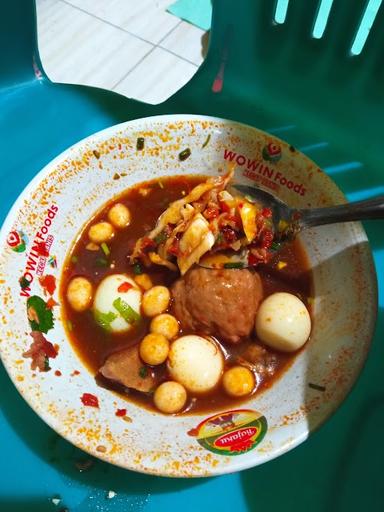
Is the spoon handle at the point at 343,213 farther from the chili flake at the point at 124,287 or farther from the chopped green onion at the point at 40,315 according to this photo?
the chopped green onion at the point at 40,315

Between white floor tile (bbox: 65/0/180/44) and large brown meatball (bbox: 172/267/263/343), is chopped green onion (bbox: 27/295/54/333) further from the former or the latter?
white floor tile (bbox: 65/0/180/44)

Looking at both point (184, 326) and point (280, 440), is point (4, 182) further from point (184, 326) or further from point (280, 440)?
point (280, 440)

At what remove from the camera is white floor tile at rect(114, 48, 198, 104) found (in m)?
2.49

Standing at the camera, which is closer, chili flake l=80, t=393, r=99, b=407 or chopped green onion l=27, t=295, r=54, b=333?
chili flake l=80, t=393, r=99, b=407

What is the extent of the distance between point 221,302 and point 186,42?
1.91 metres

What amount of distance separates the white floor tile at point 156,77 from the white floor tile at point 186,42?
52 mm

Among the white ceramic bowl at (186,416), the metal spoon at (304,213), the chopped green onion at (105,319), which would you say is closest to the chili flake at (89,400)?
the white ceramic bowl at (186,416)

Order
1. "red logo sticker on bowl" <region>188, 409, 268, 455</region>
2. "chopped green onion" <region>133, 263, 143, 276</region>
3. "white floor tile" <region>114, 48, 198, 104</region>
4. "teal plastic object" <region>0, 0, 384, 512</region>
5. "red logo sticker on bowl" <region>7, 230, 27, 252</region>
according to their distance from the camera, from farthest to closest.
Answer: "white floor tile" <region>114, 48, 198, 104</region> → "chopped green onion" <region>133, 263, 143, 276</region> → "red logo sticker on bowl" <region>7, 230, 27, 252</region> → "teal plastic object" <region>0, 0, 384, 512</region> → "red logo sticker on bowl" <region>188, 409, 268, 455</region>

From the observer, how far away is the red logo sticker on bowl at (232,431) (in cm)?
114

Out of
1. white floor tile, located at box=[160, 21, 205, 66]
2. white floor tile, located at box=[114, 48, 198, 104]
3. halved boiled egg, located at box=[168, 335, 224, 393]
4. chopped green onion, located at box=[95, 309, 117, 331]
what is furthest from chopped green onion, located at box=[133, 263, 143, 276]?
white floor tile, located at box=[160, 21, 205, 66]

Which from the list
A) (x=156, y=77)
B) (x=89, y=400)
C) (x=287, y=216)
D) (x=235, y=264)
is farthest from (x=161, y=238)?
(x=156, y=77)

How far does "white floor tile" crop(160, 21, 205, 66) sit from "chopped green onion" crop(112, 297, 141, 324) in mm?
1726

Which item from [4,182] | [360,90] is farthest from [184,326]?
[360,90]

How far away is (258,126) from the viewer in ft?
6.09
